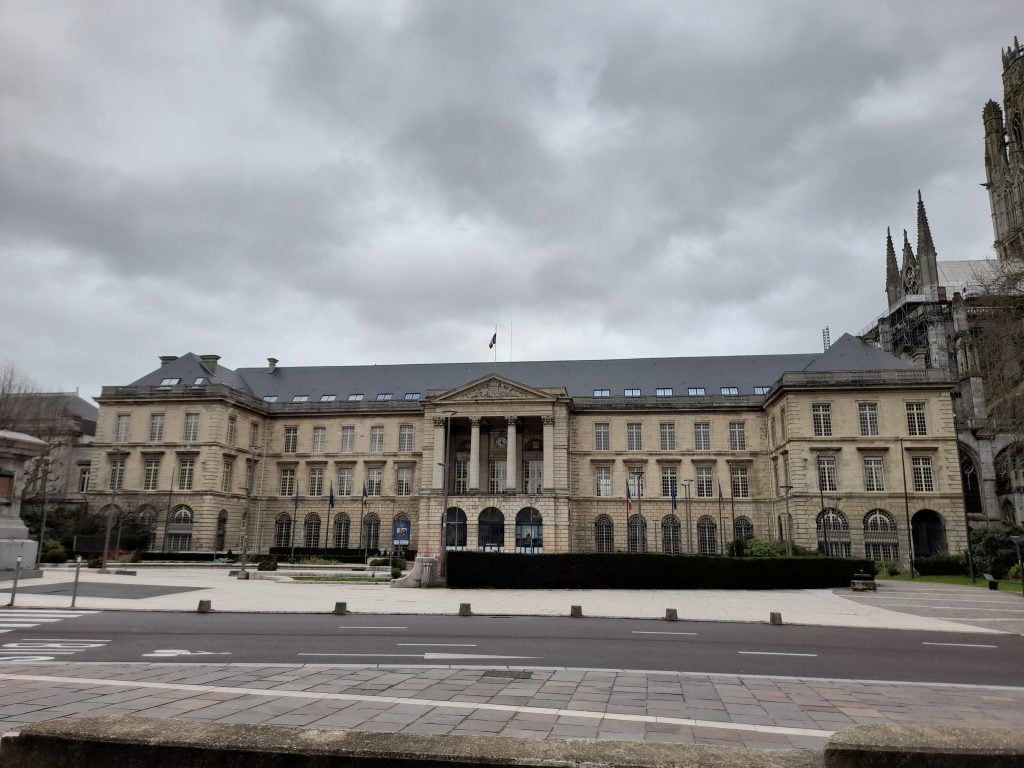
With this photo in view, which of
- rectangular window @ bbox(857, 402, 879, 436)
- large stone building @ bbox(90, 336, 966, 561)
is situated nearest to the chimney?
large stone building @ bbox(90, 336, 966, 561)

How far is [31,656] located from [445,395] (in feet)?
156

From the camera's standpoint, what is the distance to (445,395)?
196 ft

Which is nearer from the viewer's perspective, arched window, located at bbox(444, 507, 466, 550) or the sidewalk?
the sidewalk

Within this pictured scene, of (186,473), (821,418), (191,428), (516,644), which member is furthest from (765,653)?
(191,428)

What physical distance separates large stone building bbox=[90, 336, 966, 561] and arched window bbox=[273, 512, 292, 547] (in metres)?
0.18

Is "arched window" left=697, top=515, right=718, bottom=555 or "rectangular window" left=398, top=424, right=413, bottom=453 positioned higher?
"rectangular window" left=398, top=424, right=413, bottom=453

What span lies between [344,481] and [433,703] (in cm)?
5698

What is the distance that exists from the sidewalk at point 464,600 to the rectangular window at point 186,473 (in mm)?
24107

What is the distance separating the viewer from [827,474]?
50.2 m

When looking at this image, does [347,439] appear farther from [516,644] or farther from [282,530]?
[516,644]

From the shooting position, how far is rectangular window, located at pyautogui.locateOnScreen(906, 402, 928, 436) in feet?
165

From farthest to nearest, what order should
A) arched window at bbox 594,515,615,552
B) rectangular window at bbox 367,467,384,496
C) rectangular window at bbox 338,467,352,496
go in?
rectangular window at bbox 338,467,352,496 < rectangular window at bbox 367,467,384,496 < arched window at bbox 594,515,615,552

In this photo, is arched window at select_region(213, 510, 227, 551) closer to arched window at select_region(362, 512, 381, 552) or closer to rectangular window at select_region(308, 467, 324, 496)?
rectangular window at select_region(308, 467, 324, 496)

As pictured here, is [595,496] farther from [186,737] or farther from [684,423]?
[186,737]
